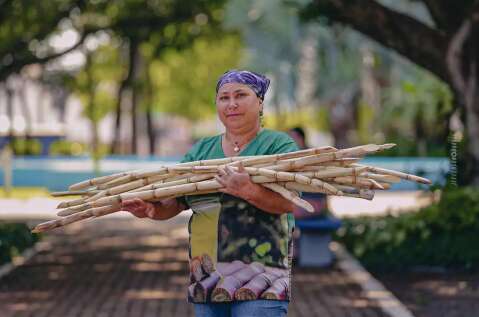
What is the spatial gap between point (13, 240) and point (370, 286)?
5738 mm

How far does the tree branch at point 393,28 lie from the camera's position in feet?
44.7

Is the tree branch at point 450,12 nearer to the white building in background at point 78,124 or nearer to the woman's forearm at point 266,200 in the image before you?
the woman's forearm at point 266,200

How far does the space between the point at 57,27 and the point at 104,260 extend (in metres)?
6.25

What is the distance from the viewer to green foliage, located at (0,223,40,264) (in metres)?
14.7

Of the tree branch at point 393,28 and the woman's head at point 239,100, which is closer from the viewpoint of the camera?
the woman's head at point 239,100

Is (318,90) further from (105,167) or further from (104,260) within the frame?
(104,260)

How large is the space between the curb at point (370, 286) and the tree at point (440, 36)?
1.99 metres

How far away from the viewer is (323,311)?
10586 mm

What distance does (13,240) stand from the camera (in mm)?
15914

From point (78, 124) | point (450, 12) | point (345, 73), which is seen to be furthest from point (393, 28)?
point (78, 124)

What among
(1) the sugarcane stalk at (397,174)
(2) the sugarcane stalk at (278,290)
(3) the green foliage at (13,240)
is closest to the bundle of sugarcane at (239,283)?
(2) the sugarcane stalk at (278,290)

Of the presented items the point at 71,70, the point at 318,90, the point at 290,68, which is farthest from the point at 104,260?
the point at 318,90

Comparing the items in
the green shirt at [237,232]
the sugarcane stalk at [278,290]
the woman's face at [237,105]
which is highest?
the woman's face at [237,105]

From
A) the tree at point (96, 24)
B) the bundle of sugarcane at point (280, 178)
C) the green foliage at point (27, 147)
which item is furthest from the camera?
the green foliage at point (27, 147)
